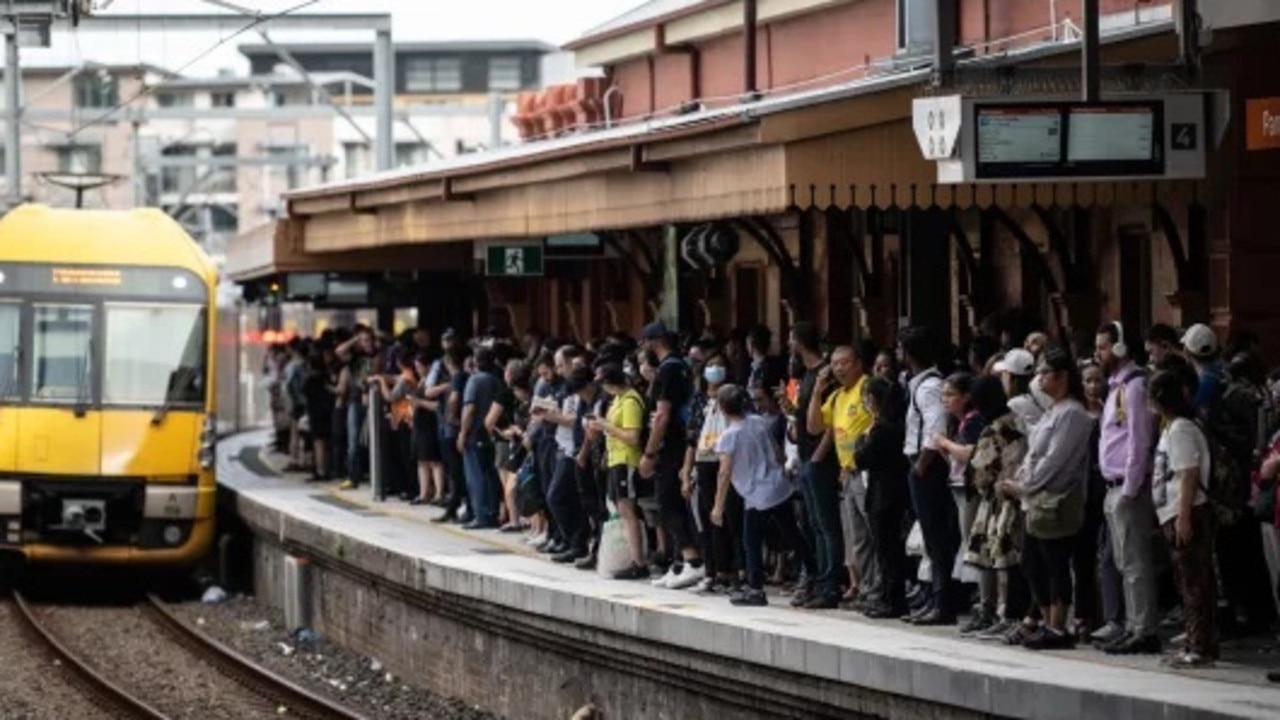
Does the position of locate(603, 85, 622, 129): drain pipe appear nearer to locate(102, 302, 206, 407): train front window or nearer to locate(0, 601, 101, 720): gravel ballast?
locate(102, 302, 206, 407): train front window

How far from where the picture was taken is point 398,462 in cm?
3259

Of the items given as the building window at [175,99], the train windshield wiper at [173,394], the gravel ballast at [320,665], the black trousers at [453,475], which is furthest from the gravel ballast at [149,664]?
the building window at [175,99]

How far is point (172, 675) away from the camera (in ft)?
82.8

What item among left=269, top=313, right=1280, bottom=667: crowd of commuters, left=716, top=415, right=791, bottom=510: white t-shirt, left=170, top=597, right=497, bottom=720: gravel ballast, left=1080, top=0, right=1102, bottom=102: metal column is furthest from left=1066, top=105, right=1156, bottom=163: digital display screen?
left=170, top=597, right=497, bottom=720: gravel ballast

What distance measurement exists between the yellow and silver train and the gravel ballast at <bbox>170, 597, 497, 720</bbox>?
2.82 feet

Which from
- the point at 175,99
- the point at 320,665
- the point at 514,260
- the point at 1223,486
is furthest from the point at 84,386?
the point at 175,99

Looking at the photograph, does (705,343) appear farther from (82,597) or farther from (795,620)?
(82,597)

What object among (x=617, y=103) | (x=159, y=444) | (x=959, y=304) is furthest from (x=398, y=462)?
(x=959, y=304)

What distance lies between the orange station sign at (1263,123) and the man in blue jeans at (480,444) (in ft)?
35.3

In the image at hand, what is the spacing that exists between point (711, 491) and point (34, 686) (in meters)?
6.50

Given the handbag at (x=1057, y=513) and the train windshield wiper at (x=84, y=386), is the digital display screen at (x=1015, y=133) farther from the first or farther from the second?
the train windshield wiper at (x=84, y=386)

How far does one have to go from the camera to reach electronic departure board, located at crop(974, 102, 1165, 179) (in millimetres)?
16125

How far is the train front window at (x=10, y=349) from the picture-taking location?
29828mm

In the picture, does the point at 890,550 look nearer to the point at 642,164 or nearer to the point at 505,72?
the point at 642,164
